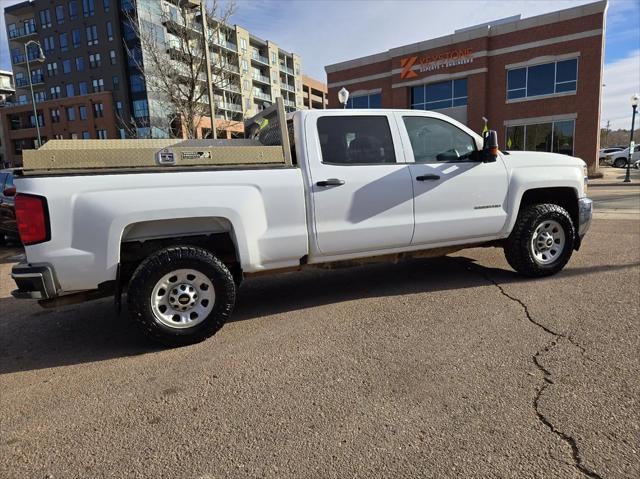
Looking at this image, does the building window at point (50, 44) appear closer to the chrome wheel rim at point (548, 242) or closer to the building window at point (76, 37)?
the building window at point (76, 37)

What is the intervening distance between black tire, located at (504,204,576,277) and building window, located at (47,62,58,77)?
73.8 meters

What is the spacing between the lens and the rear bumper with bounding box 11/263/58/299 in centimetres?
335

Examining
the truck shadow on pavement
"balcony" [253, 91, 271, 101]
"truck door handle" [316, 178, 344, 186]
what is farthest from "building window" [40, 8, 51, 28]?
"truck door handle" [316, 178, 344, 186]

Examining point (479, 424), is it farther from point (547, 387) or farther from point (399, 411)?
point (547, 387)

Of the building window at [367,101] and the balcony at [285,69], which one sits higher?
the balcony at [285,69]

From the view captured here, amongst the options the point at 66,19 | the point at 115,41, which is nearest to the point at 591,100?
the point at 115,41

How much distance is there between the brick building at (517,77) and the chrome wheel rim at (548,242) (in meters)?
18.5

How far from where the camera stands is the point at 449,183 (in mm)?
4719

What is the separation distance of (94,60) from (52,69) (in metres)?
9.17

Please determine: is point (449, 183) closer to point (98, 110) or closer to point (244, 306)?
point (244, 306)

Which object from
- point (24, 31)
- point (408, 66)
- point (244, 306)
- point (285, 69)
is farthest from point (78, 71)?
point (244, 306)

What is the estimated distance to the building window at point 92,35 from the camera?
58.2 metres

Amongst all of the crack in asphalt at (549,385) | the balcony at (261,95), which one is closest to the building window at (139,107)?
the balcony at (261,95)

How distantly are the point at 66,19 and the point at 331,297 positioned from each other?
238ft
